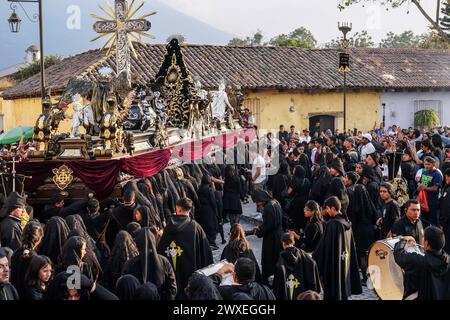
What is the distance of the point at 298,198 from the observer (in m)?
11.8

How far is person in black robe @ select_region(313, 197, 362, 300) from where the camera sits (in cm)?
798

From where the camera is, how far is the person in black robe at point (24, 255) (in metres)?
6.15

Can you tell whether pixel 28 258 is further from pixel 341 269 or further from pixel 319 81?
pixel 319 81

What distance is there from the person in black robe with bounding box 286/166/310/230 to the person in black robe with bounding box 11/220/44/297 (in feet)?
19.4

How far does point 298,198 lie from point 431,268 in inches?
243

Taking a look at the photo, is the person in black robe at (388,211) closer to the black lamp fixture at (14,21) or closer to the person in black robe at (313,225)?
the person in black robe at (313,225)

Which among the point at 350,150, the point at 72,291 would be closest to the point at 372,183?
the point at 350,150

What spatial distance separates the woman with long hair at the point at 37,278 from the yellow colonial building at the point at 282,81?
69.2 feet

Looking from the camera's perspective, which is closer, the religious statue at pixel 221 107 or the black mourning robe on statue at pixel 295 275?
the black mourning robe on statue at pixel 295 275

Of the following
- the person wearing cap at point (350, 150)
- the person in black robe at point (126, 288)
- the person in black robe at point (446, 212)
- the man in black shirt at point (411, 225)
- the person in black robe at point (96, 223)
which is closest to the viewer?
the person in black robe at point (126, 288)

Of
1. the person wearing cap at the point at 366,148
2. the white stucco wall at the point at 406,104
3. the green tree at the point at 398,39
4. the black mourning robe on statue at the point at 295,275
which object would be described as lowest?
the black mourning robe on statue at the point at 295,275

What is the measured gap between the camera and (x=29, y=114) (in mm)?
29266

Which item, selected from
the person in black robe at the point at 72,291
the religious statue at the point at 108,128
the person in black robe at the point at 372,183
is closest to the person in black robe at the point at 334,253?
the person in black robe at the point at 372,183

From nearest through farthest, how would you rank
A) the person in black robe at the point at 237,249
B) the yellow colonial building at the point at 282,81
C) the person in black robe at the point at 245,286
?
the person in black robe at the point at 245,286 < the person in black robe at the point at 237,249 < the yellow colonial building at the point at 282,81
